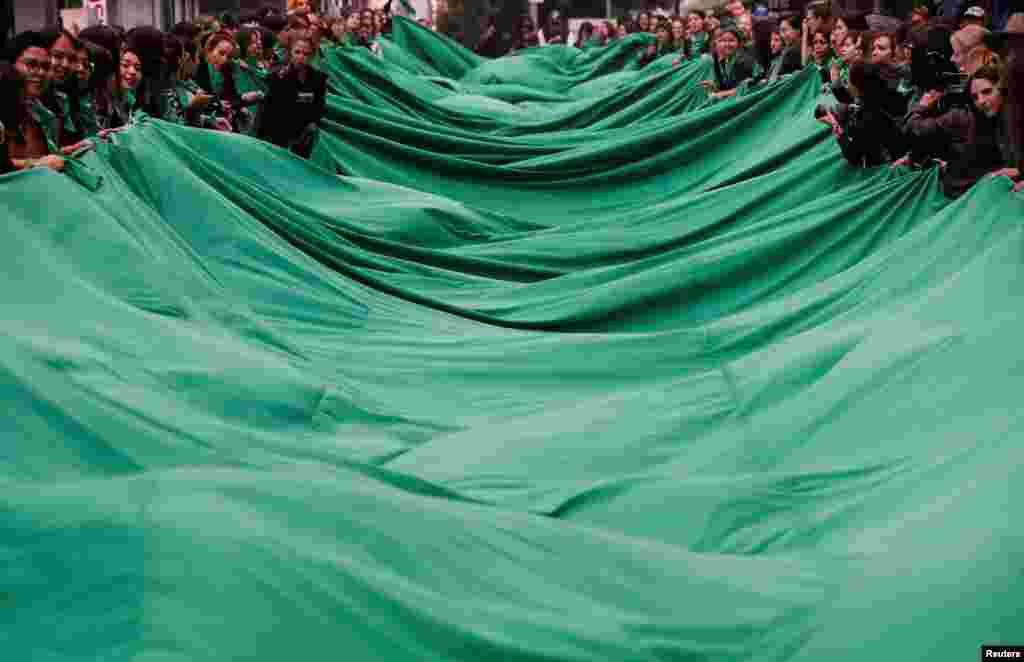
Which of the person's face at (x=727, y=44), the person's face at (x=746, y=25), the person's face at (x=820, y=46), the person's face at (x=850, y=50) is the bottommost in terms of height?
the person's face at (x=727, y=44)

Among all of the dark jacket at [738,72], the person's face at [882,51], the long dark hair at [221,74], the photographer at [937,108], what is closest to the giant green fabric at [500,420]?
the photographer at [937,108]

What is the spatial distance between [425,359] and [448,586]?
3.24 metres

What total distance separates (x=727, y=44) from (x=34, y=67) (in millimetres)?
9250

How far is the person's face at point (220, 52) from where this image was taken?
11883 mm

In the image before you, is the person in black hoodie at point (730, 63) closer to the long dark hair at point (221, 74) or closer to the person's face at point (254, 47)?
the person's face at point (254, 47)

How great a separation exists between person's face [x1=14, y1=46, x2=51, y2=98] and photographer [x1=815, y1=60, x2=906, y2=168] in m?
4.50

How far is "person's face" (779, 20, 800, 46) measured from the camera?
13141 mm

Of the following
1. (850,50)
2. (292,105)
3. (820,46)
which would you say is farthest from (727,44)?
(850,50)

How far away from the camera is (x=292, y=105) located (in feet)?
40.2

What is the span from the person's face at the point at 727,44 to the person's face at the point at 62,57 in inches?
341

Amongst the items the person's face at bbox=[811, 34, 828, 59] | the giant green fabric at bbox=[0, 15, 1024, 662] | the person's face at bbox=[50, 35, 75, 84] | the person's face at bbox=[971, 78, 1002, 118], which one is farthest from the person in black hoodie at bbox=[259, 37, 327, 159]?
the person's face at bbox=[971, 78, 1002, 118]

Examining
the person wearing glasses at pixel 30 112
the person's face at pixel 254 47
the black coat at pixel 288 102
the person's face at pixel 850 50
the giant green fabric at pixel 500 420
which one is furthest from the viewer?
the person's face at pixel 254 47

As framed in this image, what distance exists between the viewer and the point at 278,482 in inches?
150

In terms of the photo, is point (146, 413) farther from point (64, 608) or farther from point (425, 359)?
point (425, 359)
